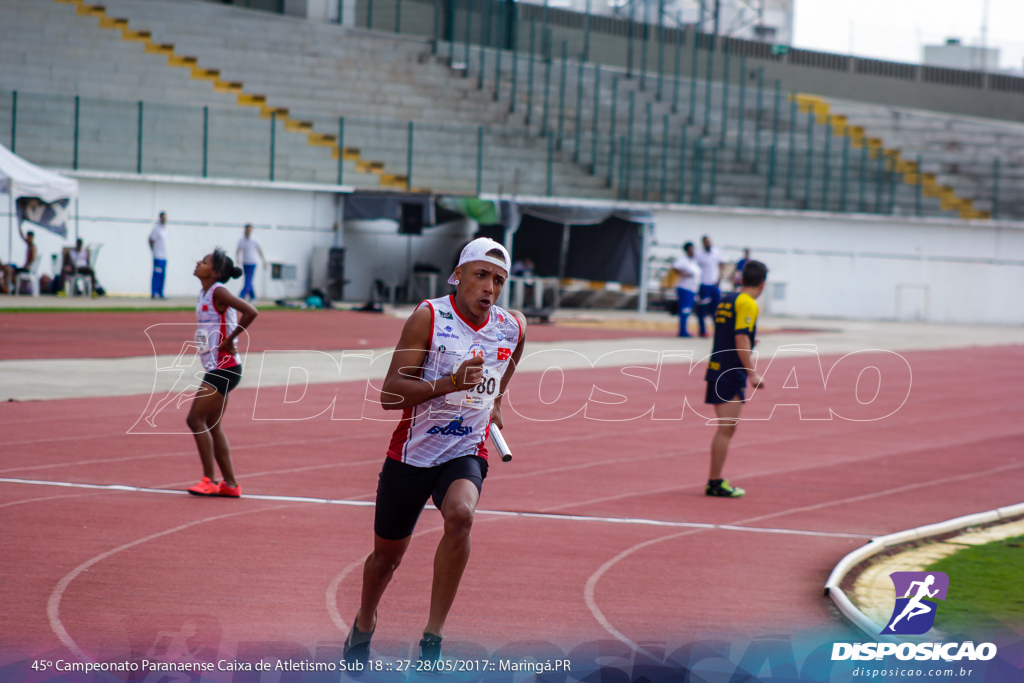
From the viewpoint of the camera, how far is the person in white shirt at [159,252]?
2977cm

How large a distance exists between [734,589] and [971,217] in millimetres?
38874

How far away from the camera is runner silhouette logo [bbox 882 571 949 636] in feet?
19.0

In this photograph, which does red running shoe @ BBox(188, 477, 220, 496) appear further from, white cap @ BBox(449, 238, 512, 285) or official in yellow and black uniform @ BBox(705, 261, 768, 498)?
white cap @ BBox(449, 238, 512, 285)

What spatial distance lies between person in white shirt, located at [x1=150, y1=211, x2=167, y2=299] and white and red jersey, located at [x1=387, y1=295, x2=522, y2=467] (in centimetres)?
2597

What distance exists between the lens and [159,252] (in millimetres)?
29906

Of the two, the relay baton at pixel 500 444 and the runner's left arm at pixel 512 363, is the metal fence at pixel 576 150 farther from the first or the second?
the relay baton at pixel 500 444

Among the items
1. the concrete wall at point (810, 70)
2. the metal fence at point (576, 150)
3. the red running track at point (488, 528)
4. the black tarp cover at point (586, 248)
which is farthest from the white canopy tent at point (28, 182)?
the concrete wall at point (810, 70)

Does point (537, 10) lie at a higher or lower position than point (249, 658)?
higher

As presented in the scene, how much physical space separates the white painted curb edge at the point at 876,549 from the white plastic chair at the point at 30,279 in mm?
25438

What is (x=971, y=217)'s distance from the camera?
42062mm

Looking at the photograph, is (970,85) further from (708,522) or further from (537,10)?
(708,522)

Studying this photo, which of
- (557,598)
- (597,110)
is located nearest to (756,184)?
(597,110)

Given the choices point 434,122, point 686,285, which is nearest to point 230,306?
point 686,285

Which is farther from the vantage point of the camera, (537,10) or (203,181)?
(537,10)
